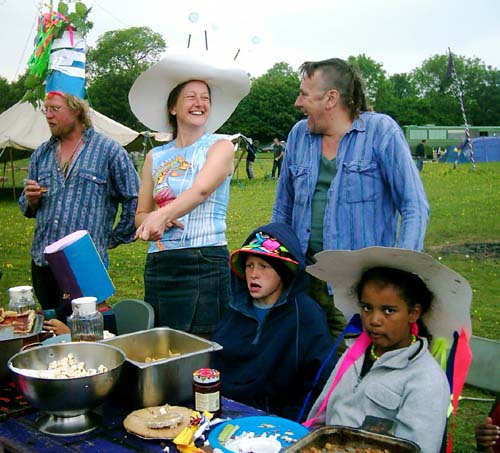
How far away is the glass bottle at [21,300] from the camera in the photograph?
8.56 feet

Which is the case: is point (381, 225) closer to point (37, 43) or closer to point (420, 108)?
point (37, 43)

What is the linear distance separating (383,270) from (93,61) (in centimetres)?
5725

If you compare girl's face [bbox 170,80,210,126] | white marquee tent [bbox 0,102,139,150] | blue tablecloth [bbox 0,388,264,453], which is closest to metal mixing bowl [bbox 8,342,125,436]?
blue tablecloth [bbox 0,388,264,453]

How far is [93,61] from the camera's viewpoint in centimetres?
5578

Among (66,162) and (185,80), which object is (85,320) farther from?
(66,162)

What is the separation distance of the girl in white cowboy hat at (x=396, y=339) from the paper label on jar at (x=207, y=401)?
0.44 m

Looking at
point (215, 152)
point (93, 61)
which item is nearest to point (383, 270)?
point (215, 152)

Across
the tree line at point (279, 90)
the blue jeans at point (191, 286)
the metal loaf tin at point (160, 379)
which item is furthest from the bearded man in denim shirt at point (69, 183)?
the tree line at point (279, 90)

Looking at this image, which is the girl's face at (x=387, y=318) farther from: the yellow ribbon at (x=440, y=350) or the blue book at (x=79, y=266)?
the blue book at (x=79, y=266)

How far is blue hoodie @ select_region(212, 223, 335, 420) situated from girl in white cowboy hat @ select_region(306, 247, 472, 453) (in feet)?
1.04

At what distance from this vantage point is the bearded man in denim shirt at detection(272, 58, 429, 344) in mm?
2768

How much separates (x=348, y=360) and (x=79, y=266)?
3.81 feet

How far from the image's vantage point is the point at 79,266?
8.66 feet

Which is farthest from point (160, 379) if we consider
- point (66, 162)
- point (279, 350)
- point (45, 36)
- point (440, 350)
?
point (45, 36)
